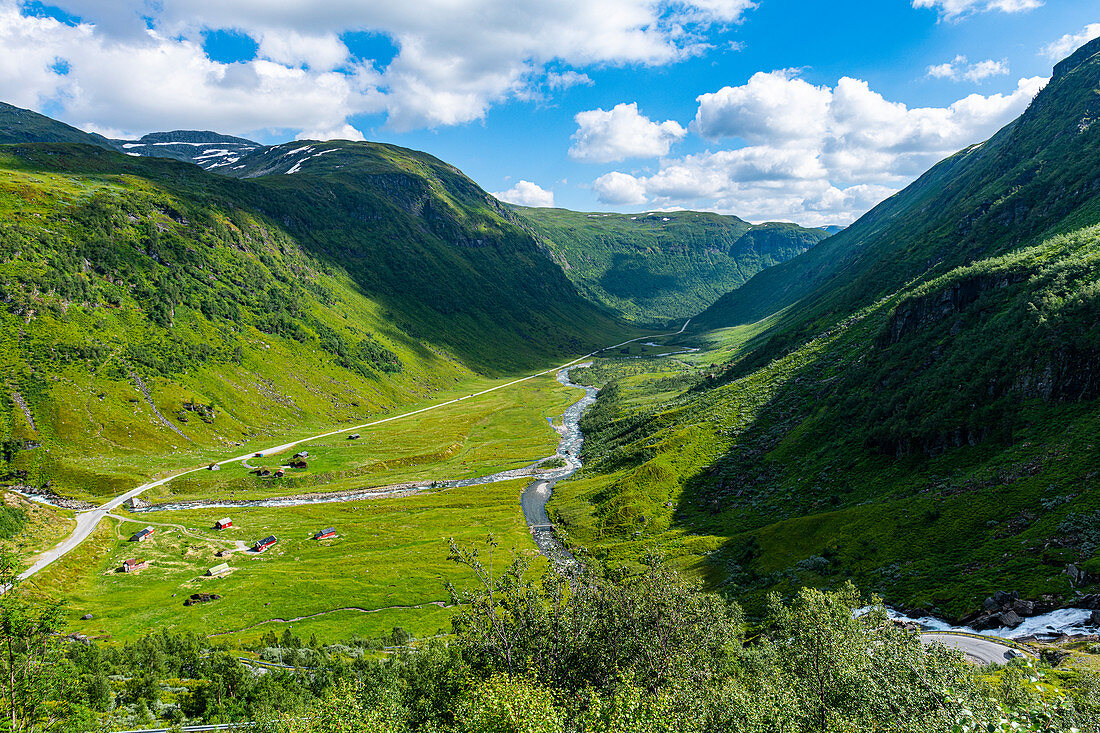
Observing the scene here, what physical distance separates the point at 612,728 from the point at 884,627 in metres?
30.6

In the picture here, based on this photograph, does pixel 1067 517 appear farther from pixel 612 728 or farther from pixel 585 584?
pixel 612 728

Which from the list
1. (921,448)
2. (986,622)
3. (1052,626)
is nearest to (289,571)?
(986,622)

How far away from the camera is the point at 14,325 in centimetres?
15562

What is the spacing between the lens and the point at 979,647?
44.5 metres

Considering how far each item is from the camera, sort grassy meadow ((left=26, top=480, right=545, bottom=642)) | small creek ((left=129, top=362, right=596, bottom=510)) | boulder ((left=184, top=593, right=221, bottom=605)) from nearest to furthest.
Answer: grassy meadow ((left=26, top=480, right=545, bottom=642)) → boulder ((left=184, top=593, right=221, bottom=605)) → small creek ((left=129, top=362, right=596, bottom=510))

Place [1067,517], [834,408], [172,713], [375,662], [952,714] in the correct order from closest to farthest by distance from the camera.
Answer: [952,714] < [172,713] < [1067,517] < [375,662] < [834,408]

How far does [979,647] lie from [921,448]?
5014 centimetres

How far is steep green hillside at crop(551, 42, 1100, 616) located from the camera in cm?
6041

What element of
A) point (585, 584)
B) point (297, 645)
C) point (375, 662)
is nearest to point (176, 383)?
point (297, 645)

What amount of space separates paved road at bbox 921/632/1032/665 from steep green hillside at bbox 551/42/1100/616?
617 cm

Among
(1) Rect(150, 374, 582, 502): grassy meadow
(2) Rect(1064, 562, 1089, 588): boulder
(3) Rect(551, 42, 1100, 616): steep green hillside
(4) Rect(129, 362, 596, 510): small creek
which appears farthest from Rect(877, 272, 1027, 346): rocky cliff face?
(1) Rect(150, 374, 582, 502): grassy meadow

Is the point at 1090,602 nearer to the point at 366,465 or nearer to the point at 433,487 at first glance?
the point at 433,487

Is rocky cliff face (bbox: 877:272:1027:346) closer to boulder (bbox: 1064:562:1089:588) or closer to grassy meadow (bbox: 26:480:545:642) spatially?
boulder (bbox: 1064:562:1089:588)

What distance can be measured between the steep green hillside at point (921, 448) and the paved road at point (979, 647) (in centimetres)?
617
